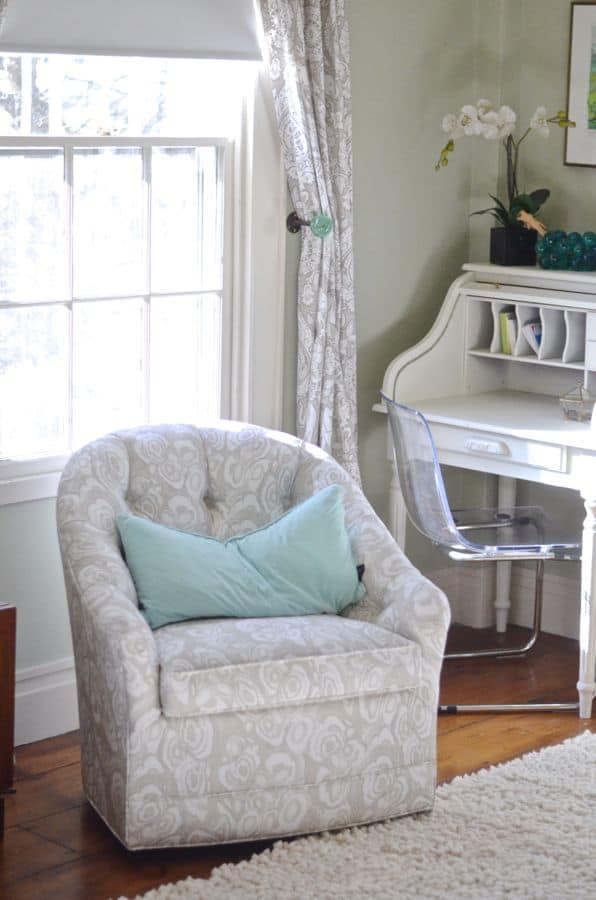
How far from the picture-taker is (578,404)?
13.6 feet

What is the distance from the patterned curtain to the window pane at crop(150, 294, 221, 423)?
25 cm

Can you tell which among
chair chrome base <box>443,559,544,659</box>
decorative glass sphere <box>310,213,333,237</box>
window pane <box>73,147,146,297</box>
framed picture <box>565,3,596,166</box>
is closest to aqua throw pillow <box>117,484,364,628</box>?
window pane <box>73,147,146,297</box>

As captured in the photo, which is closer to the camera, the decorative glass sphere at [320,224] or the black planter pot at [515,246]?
the decorative glass sphere at [320,224]

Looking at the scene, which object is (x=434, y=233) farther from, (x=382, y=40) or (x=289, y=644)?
(x=289, y=644)

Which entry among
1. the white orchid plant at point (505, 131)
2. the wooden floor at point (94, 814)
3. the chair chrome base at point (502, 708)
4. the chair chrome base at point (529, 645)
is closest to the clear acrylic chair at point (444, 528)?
the chair chrome base at point (502, 708)

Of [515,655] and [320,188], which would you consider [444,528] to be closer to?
[515,655]

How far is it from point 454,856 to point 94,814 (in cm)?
83

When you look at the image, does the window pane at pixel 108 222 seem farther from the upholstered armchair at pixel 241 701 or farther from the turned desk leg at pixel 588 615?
the turned desk leg at pixel 588 615

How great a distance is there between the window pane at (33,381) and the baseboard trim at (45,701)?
574mm

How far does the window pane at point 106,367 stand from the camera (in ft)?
12.4

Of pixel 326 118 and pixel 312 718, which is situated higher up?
pixel 326 118

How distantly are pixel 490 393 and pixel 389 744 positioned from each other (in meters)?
1.76

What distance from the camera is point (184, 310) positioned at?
3969 mm

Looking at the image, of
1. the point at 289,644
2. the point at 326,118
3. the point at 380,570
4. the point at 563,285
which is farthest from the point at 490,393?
the point at 289,644
